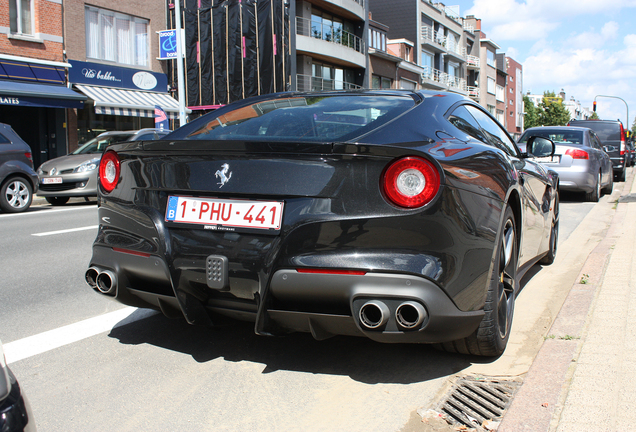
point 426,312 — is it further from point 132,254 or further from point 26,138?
point 26,138

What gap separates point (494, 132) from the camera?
13.7 feet

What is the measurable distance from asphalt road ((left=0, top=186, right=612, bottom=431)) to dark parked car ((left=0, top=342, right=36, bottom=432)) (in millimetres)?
1104

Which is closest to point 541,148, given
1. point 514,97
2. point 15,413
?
point 15,413

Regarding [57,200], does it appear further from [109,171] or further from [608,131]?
[608,131]

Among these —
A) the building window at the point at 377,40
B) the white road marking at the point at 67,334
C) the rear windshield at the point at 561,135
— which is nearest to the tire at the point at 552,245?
the white road marking at the point at 67,334

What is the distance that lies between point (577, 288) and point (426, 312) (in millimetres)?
2486

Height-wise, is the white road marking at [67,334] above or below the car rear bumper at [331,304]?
below

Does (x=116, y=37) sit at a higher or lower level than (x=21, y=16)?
higher

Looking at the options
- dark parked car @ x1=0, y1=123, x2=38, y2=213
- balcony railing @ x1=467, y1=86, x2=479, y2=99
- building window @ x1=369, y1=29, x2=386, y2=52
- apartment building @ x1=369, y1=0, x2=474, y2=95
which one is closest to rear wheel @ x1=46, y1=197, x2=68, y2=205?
dark parked car @ x1=0, y1=123, x2=38, y2=213

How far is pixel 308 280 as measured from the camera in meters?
2.58

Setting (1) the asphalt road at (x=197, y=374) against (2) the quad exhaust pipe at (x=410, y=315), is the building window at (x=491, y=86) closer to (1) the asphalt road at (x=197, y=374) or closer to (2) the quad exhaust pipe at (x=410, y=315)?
(1) the asphalt road at (x=197, y=374)

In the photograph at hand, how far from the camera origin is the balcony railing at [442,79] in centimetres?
5223

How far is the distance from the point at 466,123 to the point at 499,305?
1.06 metres

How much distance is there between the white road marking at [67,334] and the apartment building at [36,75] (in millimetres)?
17181
